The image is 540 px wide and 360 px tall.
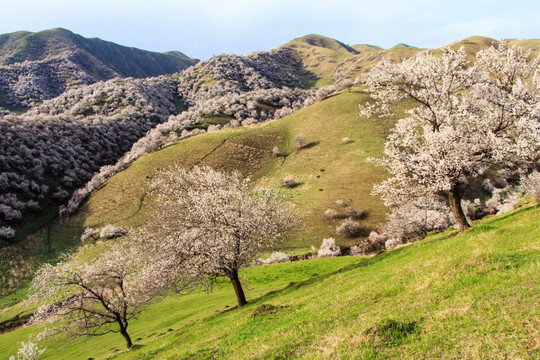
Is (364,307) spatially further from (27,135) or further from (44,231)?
(27,135)

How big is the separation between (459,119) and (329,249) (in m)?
44.4

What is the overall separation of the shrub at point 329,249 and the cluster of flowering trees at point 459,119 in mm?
37305

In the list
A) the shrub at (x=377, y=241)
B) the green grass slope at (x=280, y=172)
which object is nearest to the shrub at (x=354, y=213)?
the green grass slope at (x=280, y=172)

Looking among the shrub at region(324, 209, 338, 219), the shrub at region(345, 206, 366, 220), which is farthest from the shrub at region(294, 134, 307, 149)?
the shrub at region(345, 206, 366, 220)

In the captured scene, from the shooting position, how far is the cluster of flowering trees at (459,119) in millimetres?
22953

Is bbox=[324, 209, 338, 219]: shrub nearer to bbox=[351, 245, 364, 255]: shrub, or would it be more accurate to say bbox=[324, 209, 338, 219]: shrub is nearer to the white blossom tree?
bbox=[351, 245, 364, 255]: shrub

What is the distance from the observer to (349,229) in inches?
2825

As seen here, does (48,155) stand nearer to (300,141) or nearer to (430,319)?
(300,141)

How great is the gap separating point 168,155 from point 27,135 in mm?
59534

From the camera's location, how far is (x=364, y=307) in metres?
11.4

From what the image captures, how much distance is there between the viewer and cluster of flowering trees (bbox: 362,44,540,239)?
23.0 meters

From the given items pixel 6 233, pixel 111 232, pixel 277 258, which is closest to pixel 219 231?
pixel 277 258

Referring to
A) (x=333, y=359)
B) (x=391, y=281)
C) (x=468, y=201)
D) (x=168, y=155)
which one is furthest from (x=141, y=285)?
(x=168, y=155)

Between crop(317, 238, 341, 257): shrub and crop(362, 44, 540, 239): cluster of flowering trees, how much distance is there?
3730cm
